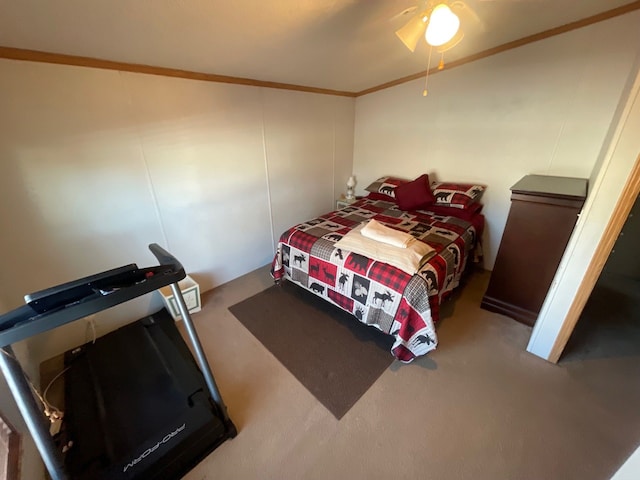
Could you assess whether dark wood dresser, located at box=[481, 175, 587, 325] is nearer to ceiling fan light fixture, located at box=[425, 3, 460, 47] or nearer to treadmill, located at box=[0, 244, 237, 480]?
ceiling fan light fixture, located at box=[425, 3, 460, 47]

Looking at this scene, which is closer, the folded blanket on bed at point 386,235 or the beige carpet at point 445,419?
the beige carpet at point 445,419

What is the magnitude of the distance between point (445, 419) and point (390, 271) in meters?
0.89

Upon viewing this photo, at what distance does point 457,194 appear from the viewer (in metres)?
2.71

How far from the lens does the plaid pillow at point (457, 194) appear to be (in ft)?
8.70

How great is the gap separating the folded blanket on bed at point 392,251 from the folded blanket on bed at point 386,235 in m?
0.03

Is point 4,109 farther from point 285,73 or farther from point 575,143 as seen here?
point 575,143

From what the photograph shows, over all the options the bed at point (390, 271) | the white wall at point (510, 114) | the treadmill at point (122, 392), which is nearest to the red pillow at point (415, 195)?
the bed at point (390, 271)

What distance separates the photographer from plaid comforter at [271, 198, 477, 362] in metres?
1.72

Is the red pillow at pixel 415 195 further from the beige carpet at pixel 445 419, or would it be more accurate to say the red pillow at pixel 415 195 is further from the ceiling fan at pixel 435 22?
the ceiling fan at pixel 435 22

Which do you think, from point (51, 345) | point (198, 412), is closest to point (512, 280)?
point (198, 412)

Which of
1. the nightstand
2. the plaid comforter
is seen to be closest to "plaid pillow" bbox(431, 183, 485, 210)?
the plaid comforter

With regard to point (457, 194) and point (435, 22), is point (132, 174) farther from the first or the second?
point (457, 194)

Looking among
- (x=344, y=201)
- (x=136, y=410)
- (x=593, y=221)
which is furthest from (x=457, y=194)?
(x=136, y=410)

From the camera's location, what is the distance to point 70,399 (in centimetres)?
152
